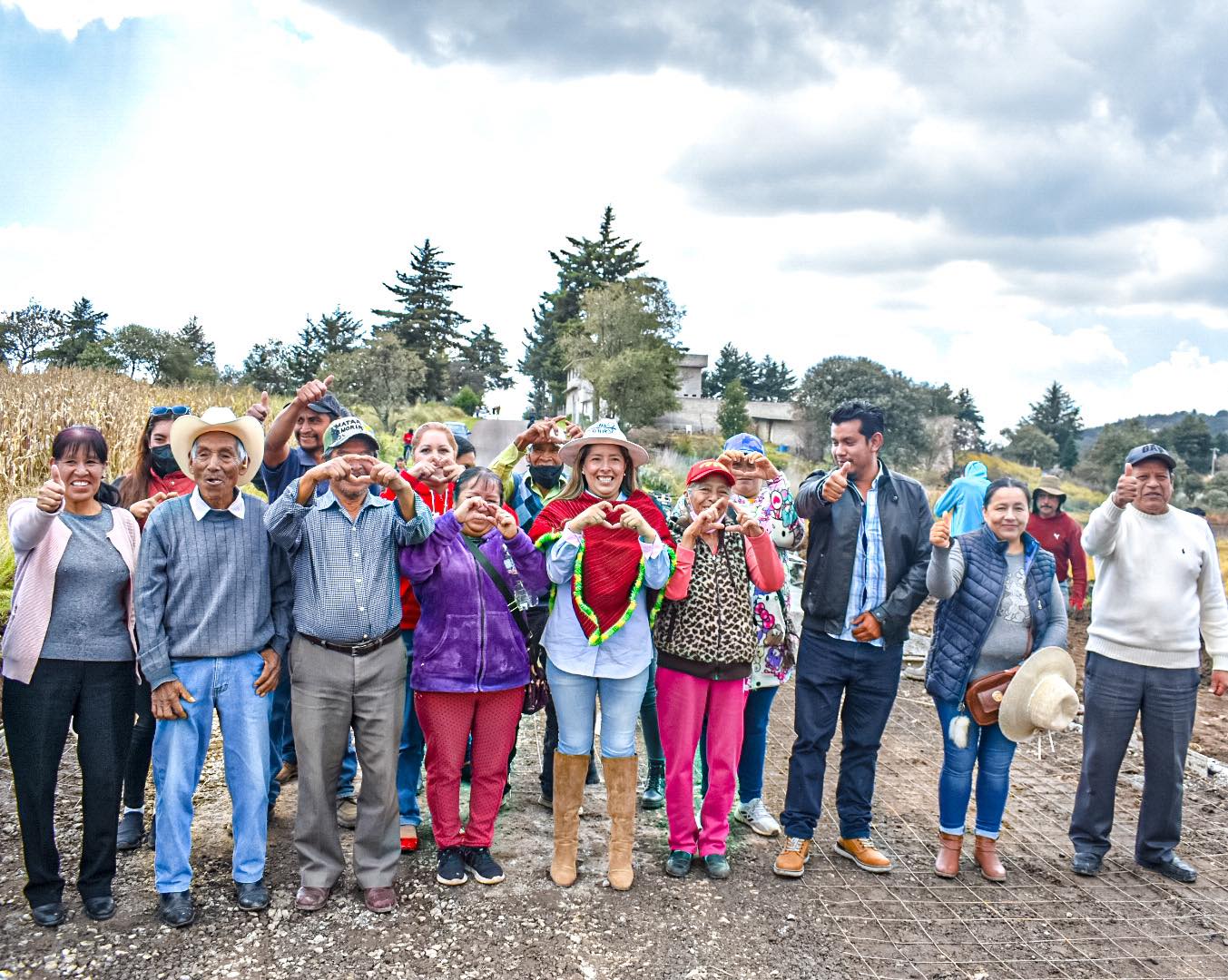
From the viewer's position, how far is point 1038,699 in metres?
4.11

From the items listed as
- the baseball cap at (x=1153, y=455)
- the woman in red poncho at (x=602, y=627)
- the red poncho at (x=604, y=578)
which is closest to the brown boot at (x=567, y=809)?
the woman in red poncho at (x=602, y=627)

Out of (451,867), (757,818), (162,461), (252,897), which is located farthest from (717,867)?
(162,461)

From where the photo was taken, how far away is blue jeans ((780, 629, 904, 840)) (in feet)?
13.9

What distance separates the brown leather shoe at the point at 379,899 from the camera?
3.64 m

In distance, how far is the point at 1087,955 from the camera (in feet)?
11.6

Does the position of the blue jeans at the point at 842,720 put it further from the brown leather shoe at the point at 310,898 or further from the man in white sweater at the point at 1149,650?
the brown leather shoe at the point at 310,898

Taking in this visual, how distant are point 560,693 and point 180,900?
1.71 meters

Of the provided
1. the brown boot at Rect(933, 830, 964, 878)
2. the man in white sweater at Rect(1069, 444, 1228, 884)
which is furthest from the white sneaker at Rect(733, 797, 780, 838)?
the man in white sweater at Rect(1069, 444, 1228, 884)

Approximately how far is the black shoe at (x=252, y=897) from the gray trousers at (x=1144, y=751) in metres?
3.91

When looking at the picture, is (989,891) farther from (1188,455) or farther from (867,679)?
(1188,455)

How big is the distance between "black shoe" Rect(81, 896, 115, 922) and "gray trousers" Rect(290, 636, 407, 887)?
28.4 inches

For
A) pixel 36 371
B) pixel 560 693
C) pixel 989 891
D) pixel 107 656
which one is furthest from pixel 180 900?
pixel 36 371

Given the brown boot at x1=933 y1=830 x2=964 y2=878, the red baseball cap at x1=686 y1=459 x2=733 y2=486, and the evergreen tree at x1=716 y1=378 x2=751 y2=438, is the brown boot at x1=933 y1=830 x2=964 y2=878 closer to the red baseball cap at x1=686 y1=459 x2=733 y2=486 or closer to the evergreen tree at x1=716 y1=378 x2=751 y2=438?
the red baseball cap at x1=686 y1=459 x2=733 y2=486

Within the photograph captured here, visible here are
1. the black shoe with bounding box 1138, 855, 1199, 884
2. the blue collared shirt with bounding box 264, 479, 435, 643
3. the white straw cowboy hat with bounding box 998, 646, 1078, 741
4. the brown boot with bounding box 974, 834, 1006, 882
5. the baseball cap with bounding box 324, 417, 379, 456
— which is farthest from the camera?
the black shoe with bounding box 1138, 855, 1199, 884
